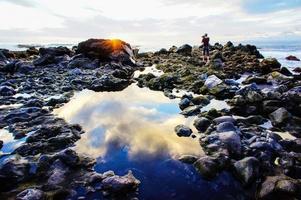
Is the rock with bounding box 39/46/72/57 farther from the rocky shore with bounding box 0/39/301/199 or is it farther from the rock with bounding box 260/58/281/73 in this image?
the rock with bounding box 260/58/281/73

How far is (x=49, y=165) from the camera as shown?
838 centimetres

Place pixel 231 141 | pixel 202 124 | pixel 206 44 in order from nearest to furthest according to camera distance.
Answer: pixel 231 141 < pixel 202 124 < pixel 206 44

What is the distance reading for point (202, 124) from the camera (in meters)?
11.0

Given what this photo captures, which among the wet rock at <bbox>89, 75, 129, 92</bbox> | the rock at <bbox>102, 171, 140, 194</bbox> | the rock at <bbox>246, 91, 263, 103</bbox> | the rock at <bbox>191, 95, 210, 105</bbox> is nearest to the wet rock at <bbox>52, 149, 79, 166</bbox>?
the rock at <bbox>102, 171, 140, 194</bbox>

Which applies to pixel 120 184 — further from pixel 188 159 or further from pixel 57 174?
pixel 188 159

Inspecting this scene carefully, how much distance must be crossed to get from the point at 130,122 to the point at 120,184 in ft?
16.2

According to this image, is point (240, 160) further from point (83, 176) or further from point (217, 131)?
point (83, 176)

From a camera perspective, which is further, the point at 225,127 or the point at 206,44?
the point at 206,44

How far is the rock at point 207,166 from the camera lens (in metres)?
7.87

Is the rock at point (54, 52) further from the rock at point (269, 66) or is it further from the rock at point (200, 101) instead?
the rock at point (200, 101)

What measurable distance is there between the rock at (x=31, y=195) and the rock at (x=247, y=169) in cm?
439

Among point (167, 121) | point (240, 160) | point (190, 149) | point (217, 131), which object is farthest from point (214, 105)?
point (240, 160)

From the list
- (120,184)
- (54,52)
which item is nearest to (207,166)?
(120,184)

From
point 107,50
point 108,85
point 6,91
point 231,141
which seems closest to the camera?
point 231,141
